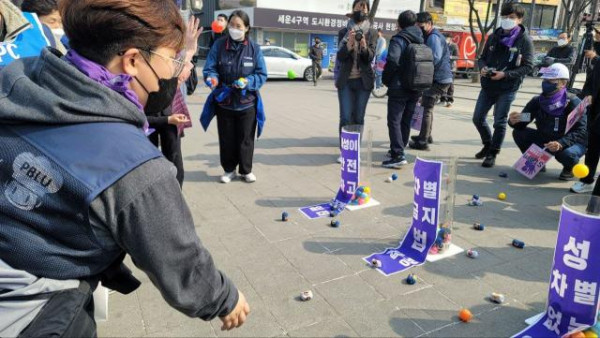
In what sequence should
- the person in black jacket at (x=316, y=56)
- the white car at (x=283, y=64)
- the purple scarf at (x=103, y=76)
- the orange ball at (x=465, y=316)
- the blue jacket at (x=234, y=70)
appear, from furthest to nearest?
1. the white car at (x=283, y=64)
2. the person in black jacket at (x=316, y=56)
3. the blue jacket at (x=234, y=70)
4. the orange ball at (x=465, y=316)
5. the purple scarf at (x=103, y=76)

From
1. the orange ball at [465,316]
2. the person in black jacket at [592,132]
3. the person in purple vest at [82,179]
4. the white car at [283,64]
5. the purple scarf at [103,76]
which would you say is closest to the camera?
the person in purple vest at [82,179]

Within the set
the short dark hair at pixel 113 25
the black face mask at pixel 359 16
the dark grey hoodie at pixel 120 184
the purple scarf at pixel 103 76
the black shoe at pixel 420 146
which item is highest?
the black face mask at pixel 359 16

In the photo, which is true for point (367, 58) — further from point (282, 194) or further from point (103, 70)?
point (103, 70)

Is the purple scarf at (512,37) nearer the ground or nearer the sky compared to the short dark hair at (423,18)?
nearer the ground

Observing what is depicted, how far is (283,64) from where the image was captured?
61.6 feet

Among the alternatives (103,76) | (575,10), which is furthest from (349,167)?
(575,10)

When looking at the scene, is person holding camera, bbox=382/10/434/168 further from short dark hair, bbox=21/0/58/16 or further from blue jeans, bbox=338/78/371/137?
short dark hair, bbox=21/0/58/16

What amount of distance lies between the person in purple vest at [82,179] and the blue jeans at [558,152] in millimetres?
5315

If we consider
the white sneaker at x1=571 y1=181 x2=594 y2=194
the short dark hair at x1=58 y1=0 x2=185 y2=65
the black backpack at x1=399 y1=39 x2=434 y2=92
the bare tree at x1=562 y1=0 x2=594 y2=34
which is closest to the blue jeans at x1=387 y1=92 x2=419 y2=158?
the black backpack at x1=399 y1=39 x2=434 y2=92

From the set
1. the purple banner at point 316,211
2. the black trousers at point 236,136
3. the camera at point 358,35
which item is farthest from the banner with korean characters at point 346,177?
the camera at point 358,35

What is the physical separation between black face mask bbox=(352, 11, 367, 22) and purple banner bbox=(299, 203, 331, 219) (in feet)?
8.31

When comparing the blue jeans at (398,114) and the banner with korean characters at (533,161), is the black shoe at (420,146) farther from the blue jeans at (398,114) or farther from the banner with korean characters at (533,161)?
the banner with korean characters at (533,161)

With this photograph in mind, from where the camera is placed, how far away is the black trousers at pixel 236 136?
5082 mm

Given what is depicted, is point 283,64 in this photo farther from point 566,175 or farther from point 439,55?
point 566,175
